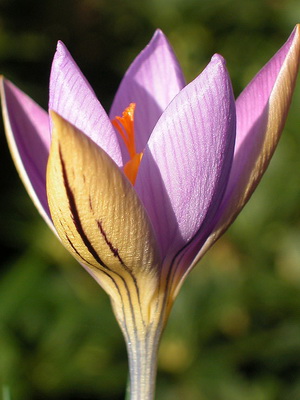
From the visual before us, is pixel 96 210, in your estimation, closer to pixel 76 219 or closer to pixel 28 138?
pixel 76 219

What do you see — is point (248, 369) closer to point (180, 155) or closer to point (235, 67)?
point (235, 67)

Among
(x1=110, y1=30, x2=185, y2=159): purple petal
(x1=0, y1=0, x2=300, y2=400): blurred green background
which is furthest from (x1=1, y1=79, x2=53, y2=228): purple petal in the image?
(x1=0, y1=0, x2=300, y2=400): blurred green background

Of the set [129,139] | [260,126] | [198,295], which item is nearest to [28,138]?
[129,139]

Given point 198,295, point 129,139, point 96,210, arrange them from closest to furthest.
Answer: point 96,210, point 129,139, point 198,295

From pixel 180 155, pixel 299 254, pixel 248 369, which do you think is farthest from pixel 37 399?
pixel 180 155

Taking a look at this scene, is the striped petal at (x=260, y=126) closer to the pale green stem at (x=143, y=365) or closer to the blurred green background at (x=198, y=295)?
the pale green stem at (x=143, y=365)

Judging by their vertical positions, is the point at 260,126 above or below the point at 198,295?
above
